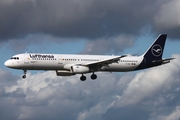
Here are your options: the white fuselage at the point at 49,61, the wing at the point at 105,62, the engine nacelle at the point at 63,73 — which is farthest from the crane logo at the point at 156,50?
the engine nacelle at the point at 63,73

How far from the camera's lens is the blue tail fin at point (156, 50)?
133 m

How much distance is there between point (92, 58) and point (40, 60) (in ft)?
40.5

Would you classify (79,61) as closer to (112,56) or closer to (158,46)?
(112,56)

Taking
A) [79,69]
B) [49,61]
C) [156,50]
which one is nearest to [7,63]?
[49,61]

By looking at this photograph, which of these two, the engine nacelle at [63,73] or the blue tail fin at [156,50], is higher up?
the blue tail fin at [156,50]

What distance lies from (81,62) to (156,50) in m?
21.0

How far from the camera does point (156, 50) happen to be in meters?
135

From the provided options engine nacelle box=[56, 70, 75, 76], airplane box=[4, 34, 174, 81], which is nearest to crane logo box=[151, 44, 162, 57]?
airplane box=[4, 34, 174, 81]

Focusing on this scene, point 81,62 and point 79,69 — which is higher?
point 81,62

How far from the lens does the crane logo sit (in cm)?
13446

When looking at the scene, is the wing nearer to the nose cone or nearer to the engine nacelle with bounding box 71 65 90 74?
the engine nacelle with bounding box 71 65 90 74

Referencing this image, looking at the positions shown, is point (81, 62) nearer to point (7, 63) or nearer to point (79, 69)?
point (79, 69)

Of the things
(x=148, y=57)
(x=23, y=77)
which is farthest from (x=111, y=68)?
(x=23, y=77)

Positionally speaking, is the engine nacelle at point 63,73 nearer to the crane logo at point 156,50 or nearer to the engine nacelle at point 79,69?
the engine nacelle at point 79,69
